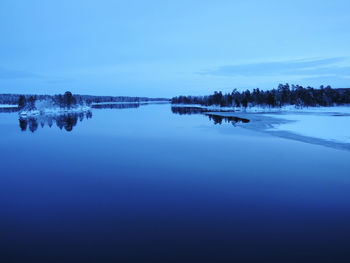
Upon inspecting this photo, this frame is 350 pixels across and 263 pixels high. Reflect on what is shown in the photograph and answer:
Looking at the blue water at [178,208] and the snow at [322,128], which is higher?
the snow at [322,128]

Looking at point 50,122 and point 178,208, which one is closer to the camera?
point 178,208

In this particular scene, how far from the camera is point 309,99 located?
122750 millimetres

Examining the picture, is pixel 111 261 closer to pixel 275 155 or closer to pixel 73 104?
pixel 275 155

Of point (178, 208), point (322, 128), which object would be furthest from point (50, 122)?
point (178, 208)

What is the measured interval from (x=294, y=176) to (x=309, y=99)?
121 m

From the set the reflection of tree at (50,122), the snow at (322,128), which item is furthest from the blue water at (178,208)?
the reflection of tree at (50,122)

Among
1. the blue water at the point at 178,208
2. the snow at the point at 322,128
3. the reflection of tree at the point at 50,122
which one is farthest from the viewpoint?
the reflection of tree at the point at 50,122

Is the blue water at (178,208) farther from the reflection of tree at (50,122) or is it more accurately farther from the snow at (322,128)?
the reflection of tree at (50,122)

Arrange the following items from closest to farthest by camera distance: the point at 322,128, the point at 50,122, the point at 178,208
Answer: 1. the point at 178,208
2. the point at 322,128
3. the point at 50,122

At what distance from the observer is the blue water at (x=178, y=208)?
775 cm

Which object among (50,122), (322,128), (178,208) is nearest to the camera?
(178,208)

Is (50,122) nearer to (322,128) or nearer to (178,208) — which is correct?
(322,128)

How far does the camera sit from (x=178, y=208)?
1076 cm

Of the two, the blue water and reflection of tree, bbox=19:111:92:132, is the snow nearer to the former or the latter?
the blue water
